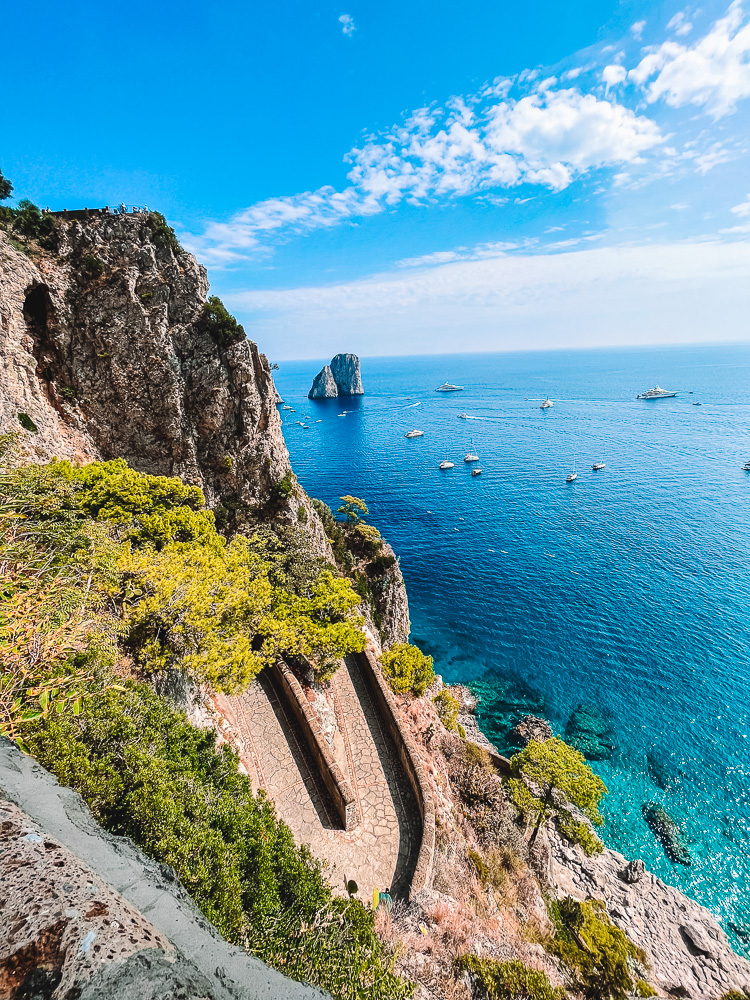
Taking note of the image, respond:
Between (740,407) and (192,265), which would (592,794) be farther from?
(740,407)

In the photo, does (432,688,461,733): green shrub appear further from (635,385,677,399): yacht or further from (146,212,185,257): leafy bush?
(635,385,677,399): yacht

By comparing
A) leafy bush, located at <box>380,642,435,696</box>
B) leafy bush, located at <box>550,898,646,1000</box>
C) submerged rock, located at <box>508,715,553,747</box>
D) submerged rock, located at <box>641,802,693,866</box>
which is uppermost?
leafy bush, located at <box>380,642,435,696</box>

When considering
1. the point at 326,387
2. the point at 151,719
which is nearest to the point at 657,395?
the point at 326,387

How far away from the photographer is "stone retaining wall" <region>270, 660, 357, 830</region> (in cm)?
1571

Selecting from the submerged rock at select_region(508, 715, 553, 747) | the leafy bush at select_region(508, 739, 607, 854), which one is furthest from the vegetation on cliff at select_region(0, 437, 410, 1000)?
the submerged rock at select_region(508, 715, 553, 747)

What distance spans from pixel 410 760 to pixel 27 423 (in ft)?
Result: 92.3

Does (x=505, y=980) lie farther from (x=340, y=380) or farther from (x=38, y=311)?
(x=340, y=380)

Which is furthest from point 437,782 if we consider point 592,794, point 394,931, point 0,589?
point 0,589

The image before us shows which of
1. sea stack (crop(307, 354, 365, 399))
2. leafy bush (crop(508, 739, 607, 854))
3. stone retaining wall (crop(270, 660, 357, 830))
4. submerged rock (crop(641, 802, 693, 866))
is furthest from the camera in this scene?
sea stack (crop(307, 354, 365, 399))

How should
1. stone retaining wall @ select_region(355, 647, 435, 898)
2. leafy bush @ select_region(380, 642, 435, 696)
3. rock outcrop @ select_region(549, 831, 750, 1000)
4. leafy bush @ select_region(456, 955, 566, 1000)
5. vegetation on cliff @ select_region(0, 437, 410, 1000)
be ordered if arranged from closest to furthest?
vegetation on cliff @ select_region(0, 437, 410, 1000) < leafy bush @ select_region(456, 955, 566, 1000) < stone retaining wall @ select_region(355, 647, 435, 898) < rock outcrop @ select_region(549, 831, 750, 1000) < leafy bush @ select_region(380, 642, 435, 696)

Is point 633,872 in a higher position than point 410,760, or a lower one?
lower

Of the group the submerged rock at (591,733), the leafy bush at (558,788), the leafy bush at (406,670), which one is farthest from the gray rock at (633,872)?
the leafy bush at (406,670)

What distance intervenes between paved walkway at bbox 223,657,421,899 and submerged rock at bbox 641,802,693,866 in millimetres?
21672

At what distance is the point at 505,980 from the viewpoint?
41.0ft
